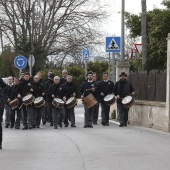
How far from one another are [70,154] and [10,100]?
9.39 metres

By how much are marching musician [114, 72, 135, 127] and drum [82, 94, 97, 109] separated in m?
0.82

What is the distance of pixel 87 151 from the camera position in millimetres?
14211

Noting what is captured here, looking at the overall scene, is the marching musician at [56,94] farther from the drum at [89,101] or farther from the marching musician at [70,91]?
the drum at [89,101]

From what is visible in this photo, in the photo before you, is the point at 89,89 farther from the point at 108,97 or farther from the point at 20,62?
the point at 20,62

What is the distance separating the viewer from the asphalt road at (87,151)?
1205cm

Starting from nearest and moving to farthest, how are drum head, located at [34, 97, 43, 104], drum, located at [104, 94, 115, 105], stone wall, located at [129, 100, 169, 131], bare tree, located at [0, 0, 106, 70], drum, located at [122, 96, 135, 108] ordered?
stone wall, located at [129, 100, 169, 131]
drum, located at [122, 96, 135, 108]
drum head, located at [34, 97, 43, 104]
drum, located at [104, 94, 115, 105]
bare tree, located at [0, 0, 106, 70]

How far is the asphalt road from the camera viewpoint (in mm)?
12047

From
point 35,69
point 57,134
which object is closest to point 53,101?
point 57,134

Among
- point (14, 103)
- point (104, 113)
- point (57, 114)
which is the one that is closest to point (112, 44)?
point (104, 113)

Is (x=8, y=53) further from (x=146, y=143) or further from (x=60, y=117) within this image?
(x=146, y=143)

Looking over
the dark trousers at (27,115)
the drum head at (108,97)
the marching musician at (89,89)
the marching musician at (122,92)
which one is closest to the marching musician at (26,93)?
the dark trousers at (27,115)

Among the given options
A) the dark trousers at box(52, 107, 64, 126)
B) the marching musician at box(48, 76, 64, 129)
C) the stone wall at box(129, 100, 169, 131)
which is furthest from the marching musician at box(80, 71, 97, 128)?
the stone wall at box(129, 100, 169, 131)

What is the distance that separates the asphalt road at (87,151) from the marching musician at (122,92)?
267cm

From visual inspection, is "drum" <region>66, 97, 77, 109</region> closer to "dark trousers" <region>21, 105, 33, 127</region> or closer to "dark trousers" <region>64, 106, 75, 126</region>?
"dark trousers" <region>64, 106, 75, 126</region>
